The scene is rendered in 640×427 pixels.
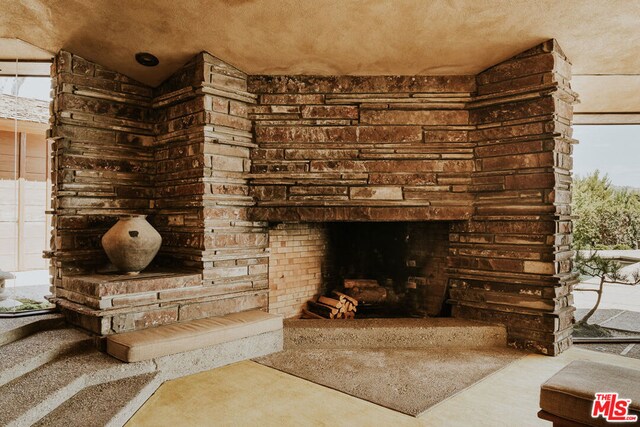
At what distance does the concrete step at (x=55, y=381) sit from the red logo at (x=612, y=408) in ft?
8.65

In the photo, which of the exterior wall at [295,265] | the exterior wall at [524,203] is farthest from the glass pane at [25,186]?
the exterior wall at [524,203]

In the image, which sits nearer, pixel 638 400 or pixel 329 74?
pixel 638 400

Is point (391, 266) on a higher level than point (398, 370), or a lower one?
A: higher

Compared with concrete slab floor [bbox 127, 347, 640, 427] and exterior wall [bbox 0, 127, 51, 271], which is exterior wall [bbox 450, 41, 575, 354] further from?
exterior wall [bbox 0, 127, 51, 271]

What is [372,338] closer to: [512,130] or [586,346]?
[586,346]

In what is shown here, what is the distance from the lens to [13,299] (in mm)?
Answer: 5043

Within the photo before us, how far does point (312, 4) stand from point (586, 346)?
390cm

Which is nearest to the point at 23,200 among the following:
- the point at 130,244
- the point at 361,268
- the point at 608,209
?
the point at 130,244

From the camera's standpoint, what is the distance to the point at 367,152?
13.0 feet

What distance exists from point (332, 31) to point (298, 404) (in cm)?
287

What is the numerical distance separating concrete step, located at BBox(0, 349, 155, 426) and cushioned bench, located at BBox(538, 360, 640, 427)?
247 centimetres

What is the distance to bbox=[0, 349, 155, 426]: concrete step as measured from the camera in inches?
86.9

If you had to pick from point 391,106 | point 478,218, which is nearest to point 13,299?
point 391,106

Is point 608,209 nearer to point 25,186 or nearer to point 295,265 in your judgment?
point 295,265
